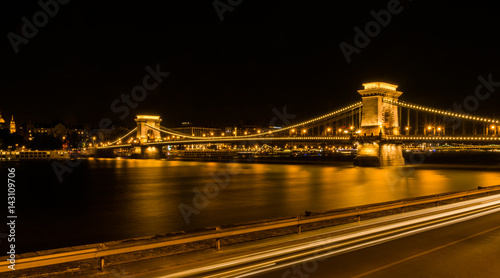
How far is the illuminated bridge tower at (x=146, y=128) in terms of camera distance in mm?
119381

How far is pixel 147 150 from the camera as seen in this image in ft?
359

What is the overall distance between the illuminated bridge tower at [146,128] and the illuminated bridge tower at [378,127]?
7407 centimetres

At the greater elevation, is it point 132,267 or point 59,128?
point 59,128

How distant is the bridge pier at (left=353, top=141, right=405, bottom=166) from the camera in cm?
5791

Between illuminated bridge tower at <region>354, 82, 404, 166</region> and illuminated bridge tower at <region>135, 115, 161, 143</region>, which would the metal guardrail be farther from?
illuminated bridge tower at <region>135, 115, 161, 143</region>

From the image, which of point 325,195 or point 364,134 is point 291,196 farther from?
point 364,134

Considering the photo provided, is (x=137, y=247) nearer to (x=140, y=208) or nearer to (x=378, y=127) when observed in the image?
(x=140, y=208)

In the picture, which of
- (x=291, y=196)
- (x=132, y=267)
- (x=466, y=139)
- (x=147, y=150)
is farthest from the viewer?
(x=147, y=150)

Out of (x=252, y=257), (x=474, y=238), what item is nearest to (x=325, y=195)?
(x=474, y=238)

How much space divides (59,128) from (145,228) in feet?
568

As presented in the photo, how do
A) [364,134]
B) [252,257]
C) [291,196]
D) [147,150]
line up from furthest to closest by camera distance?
[147,150] < [364,134] < [291,196] < [252,257]

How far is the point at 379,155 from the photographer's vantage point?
5781 cm

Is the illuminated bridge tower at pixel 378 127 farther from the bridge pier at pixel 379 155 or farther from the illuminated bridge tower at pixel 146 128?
the illuminated bridge tower at pixel 146 128

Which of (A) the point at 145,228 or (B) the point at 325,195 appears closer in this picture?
(A) the point at 145,228
